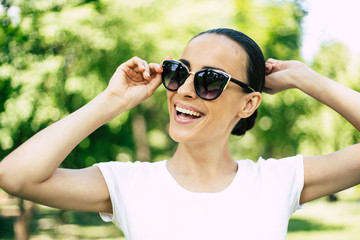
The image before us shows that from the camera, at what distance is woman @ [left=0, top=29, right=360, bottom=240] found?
1.94 meters

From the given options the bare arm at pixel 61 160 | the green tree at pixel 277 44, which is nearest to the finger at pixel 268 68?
the bare arm at pixel 61 160

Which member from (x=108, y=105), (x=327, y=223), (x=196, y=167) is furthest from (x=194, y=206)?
(x=327, y=223)

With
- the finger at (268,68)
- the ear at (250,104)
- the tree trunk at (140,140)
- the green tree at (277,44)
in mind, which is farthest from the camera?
the tree trunk at (140,140)

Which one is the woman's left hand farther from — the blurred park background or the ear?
the blurred park background

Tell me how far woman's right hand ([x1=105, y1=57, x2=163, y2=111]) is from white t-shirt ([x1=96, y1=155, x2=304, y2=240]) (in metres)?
0.33

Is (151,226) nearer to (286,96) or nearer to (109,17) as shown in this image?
(109,17)

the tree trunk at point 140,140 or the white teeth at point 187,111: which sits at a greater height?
the white teeth at point 187,111

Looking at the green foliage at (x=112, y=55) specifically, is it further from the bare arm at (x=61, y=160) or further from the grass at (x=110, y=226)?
the bare arm at (x=61, y=160)

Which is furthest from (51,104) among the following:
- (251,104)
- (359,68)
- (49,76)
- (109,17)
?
(359,68)

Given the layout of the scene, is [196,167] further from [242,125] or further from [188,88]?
[242,125]

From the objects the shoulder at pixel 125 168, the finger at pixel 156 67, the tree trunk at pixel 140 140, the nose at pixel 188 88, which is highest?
the finger at pixel 156 67

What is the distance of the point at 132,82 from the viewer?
226 cm

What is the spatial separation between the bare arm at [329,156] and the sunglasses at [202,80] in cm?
38

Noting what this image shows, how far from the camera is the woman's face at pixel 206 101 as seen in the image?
213 cm
